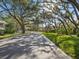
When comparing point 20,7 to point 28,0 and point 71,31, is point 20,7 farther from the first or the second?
point 71,31

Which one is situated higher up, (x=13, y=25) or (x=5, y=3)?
(x=5, y=3)

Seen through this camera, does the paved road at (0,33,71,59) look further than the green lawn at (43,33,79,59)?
No

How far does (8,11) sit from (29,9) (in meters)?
6.25

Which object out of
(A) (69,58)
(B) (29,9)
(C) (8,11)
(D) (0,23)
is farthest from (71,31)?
(A) (69,58)

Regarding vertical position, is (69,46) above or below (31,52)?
below

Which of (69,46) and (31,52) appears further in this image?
(69,46)

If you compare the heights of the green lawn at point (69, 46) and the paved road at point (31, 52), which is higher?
the paved road at point (31, 52)

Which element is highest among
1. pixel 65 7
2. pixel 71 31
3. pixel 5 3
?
pixel 5 3

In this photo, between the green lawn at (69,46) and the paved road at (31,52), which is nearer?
the paved road at (31,52)

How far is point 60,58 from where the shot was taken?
1099cm

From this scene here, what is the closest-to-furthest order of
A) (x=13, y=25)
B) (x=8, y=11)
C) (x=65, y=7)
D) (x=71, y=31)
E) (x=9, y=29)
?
(x=65, y=7) < (x=8, y=11) < (x=71, y=31) < (x=9, y=29) < (x=13, y=25)

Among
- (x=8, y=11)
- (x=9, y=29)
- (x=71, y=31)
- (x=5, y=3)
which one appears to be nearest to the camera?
(x=5, y=3)

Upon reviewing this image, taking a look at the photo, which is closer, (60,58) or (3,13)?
(60,58)

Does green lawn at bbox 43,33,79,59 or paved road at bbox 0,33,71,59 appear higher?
paved road at bbox 0,33,71,59
